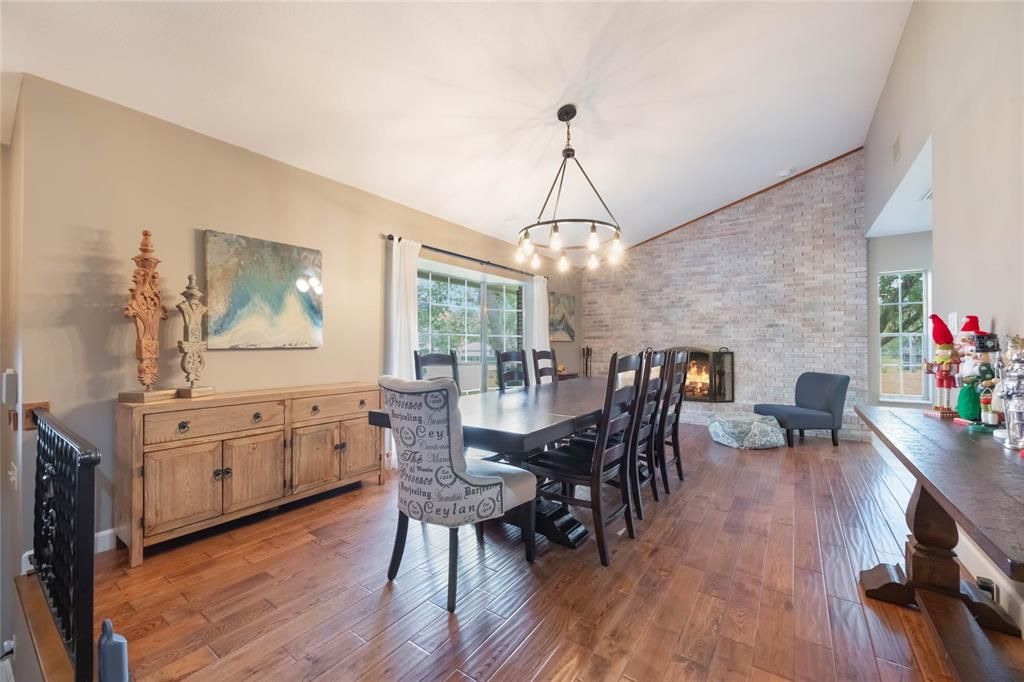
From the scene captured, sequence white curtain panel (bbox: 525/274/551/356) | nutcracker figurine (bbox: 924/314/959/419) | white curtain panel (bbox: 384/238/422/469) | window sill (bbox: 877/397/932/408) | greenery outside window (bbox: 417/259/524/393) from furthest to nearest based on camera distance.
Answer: white curtain panel (bbox: 525/274/551/356) < window sill (bbox: 877/397/932/408) < greenery outside window (bbox: 417/259/524/393) < white curtain panel (bbox: 384/238/422/469) < nutcracker figurine (bbox: 924/314/959/419)

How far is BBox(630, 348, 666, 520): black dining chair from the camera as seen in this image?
7.95 ft

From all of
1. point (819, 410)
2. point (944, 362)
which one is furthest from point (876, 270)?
point (944, 362)

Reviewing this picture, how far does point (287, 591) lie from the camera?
194 cm

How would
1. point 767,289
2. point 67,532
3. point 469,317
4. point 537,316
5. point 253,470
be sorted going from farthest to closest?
point 537,316 < point 767,289 < point 469,317 < point 253,470 < point 67,532

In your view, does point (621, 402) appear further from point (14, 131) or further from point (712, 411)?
point (712, 411)

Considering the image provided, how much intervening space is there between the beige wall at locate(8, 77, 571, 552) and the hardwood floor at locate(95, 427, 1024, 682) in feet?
3.15

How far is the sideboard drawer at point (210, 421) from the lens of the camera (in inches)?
87.5

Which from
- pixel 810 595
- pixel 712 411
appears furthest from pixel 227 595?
pixel 712 411

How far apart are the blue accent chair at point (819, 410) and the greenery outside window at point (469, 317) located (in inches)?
131

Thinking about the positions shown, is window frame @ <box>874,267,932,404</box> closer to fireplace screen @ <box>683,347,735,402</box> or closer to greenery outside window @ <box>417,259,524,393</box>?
fireplace screen @ <box>683,347,735,402</box>

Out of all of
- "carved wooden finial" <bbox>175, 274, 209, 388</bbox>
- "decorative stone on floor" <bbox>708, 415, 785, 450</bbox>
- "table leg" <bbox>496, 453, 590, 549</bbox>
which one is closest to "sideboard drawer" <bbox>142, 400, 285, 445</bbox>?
"carved wooden finial" <bbox>175, 274, 209, 388</bbox>

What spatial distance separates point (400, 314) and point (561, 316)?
3.20 m

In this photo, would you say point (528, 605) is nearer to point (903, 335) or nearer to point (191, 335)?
point (191, 335)

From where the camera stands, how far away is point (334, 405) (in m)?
3.04
